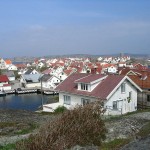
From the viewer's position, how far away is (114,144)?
13578mm

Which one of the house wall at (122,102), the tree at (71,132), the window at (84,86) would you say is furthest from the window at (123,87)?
the tree at (71,132)

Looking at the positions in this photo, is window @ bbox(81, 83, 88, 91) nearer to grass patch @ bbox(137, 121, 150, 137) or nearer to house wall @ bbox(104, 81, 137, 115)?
house wall @ bbox(104, 81, 137, 115)

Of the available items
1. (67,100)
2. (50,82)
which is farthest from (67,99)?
(50,82)

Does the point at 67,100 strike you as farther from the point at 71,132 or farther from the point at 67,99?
the point at 71,132

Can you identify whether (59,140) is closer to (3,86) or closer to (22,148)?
(22,148)

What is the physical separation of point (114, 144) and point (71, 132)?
2.89 metres

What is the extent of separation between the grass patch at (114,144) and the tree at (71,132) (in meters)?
0.37

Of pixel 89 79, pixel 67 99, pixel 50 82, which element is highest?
pixel 89 79

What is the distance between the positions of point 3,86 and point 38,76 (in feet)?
36.5

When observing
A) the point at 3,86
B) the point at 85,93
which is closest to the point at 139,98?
the point at 85,93

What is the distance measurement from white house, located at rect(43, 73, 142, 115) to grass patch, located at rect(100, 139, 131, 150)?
961 centimetres

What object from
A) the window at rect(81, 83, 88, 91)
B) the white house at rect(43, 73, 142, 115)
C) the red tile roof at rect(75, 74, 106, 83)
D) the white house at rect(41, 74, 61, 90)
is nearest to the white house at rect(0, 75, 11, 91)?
the white house at rect(41, 74, 61, 90)

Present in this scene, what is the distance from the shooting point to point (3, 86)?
6519 cm

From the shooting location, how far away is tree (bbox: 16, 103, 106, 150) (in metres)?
9.72
